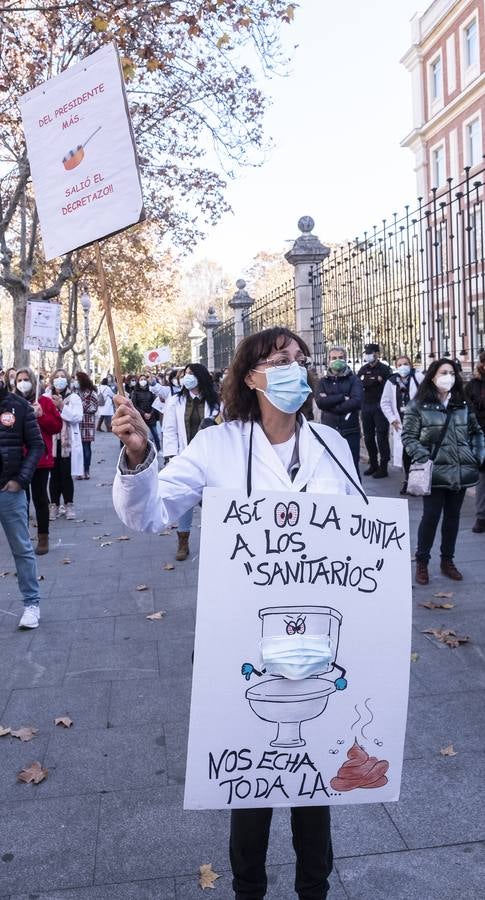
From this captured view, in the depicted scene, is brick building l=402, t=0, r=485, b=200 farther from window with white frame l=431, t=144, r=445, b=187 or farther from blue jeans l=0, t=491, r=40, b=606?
blue jeans l=0, t=491, r=40, b=606

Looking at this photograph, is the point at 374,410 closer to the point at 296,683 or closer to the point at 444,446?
the point at 444,446

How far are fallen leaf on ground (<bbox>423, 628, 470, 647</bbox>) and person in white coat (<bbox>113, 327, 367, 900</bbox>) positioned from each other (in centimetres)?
293

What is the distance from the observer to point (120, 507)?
2438mm

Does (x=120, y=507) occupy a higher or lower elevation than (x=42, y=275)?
lower

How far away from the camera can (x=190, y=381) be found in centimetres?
788

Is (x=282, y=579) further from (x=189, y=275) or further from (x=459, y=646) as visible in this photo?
(x=189, y=275)

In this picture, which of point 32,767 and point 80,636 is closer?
point 32,767

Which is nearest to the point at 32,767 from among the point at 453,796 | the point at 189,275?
the point at 453,796

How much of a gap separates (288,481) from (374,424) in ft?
33.7

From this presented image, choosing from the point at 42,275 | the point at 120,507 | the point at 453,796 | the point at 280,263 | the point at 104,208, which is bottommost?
the point at 453,796

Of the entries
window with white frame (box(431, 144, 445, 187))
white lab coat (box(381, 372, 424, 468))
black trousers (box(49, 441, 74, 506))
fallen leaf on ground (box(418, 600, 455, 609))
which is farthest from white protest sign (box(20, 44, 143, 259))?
window with white frame (box(431, 144, 445, 187))

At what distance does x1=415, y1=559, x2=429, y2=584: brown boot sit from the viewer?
6.74 meters

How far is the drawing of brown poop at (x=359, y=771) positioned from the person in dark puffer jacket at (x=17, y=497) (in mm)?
4027

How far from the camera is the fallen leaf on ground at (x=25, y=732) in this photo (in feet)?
13.6
